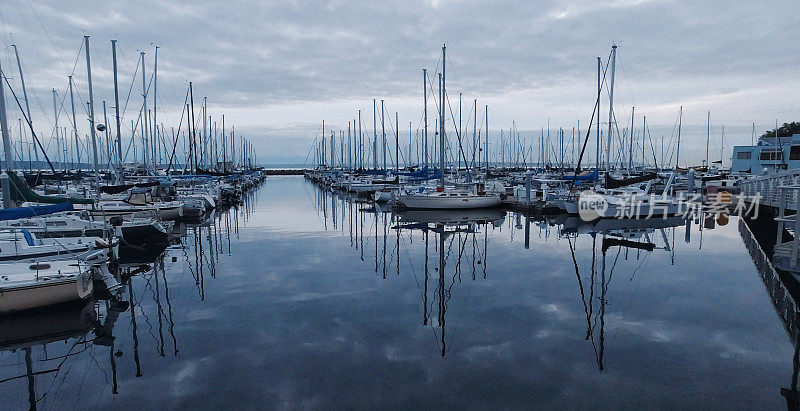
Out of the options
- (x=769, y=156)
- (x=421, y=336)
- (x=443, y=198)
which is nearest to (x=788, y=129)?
(x=769, y=156)

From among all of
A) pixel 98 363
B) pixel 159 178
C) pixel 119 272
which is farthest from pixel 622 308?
pixel 159 178

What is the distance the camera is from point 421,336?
9.42 meters

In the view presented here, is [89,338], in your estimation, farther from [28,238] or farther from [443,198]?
[443,198]

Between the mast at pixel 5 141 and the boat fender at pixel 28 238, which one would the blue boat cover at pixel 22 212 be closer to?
the boat fender at pixel 28 238

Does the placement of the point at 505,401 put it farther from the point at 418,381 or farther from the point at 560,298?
the point at 560,298

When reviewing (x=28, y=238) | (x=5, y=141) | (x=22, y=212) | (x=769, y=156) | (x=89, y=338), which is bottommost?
(x=89, y=338)

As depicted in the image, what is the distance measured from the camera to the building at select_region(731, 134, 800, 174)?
43.0m

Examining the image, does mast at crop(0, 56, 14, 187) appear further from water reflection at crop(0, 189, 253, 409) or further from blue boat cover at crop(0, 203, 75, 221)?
water reflection at crop(0, 189, 253, 409)

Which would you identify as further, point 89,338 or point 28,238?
point 28,238

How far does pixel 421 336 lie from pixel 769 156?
165ft

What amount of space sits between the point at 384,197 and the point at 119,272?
25.2 metres

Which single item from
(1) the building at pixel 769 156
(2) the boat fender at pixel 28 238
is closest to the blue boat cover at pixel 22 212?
(2) the boat fender at pixel 28 238

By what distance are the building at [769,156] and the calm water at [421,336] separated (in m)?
34.2

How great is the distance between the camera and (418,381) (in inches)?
293
